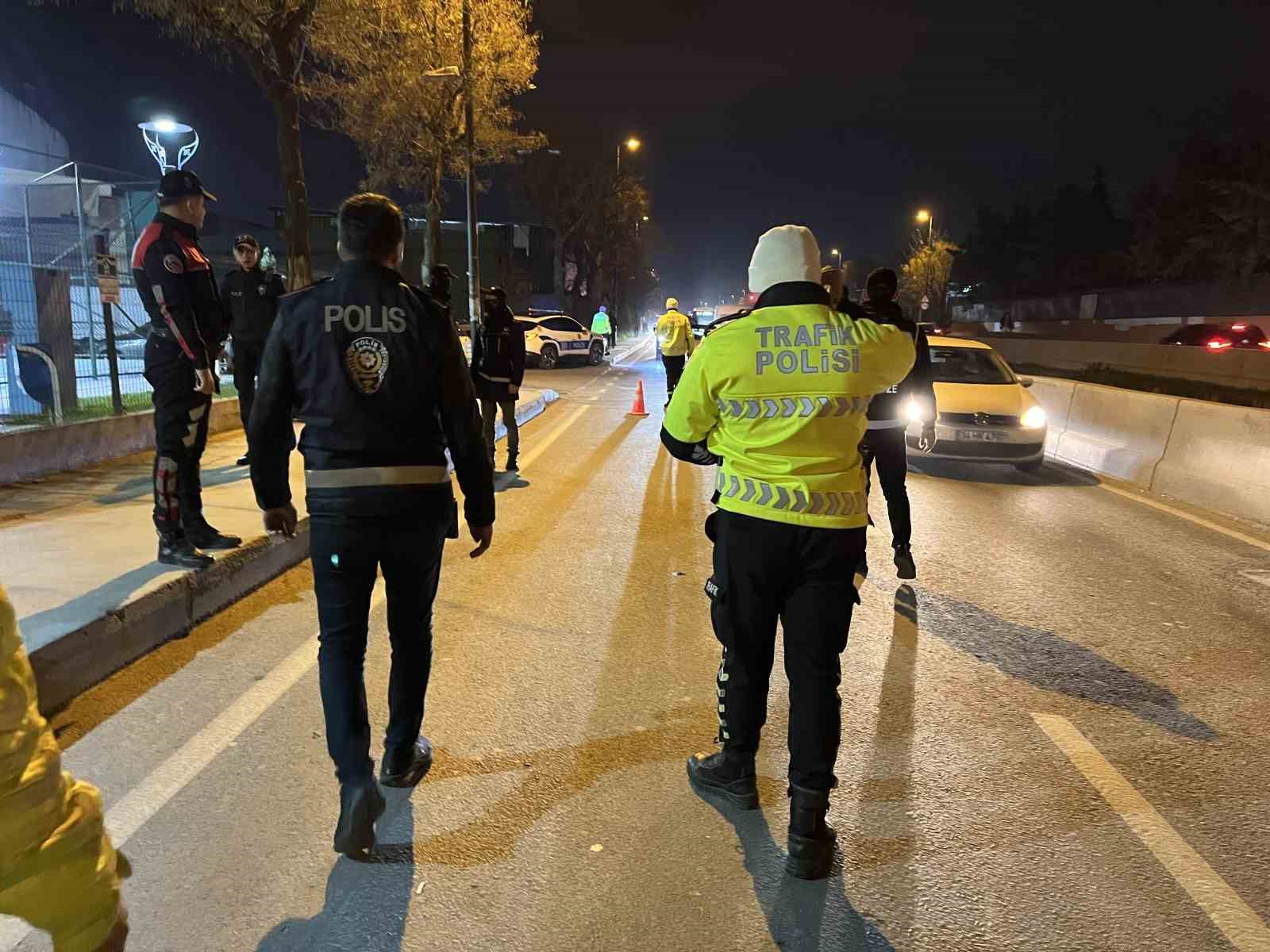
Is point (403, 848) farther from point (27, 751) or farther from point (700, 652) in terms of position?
point (700, 652)

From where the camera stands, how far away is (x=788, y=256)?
2.86 metres

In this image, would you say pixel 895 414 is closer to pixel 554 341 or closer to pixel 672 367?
pixel 672 367

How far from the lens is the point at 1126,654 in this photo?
4.81 meters

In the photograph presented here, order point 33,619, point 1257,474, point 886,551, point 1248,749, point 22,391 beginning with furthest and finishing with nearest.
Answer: point 22,391
point 1257,474
point 886,551
point 33,619
point 1248,749

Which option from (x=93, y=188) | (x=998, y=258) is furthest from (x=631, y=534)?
(x=998, y=258)

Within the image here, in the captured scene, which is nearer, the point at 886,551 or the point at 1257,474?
the point at 886,551

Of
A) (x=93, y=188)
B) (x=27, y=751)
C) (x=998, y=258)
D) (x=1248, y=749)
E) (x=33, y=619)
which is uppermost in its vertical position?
(x=998, y=258)

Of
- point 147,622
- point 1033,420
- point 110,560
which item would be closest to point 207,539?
point 110,560

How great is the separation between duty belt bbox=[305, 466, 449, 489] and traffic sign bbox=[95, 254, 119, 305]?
27.3 ft

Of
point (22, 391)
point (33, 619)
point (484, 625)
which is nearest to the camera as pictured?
point (33, 619)

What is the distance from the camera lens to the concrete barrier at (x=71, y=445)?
789cm

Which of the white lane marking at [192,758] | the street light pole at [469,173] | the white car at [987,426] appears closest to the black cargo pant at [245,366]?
the white lane marking at [192,758]

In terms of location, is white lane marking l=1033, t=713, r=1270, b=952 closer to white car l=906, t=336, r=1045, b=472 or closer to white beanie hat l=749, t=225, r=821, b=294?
white beanie hat l=749, t=225, r=821, b=294

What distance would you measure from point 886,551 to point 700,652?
2705 mm
